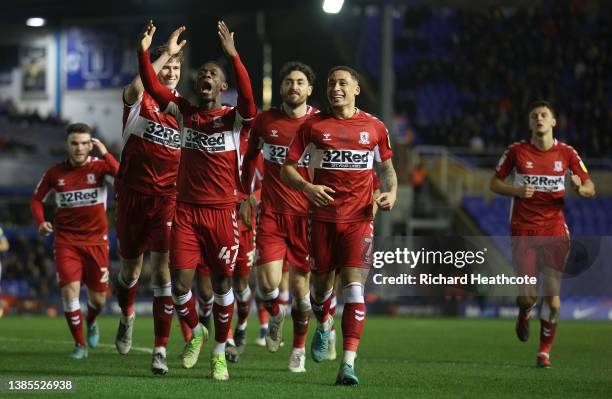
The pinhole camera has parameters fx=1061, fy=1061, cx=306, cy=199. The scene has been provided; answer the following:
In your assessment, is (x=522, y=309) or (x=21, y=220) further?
(x=21, y=220)

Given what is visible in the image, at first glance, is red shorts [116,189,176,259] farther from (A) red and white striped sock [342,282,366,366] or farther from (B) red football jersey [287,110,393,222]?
(A) red and white striped sock [342,282,366,366]

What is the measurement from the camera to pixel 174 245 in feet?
27.7

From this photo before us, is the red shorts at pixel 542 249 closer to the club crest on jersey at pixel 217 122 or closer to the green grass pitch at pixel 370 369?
the green grass pitch at pixel 370 369

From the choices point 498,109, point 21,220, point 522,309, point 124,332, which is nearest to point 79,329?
point 124,332

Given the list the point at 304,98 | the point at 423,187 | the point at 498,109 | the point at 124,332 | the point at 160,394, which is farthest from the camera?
the point at 498,109

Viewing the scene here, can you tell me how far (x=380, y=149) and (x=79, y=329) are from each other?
4.18m

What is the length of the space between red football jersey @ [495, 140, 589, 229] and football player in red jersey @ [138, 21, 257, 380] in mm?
3678

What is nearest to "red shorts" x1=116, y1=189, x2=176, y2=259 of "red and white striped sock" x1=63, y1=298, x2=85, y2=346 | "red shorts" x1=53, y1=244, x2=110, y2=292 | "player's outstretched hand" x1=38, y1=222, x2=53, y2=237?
"player's outstretched hand" x1=38, y1=222, x2=53, y2=237

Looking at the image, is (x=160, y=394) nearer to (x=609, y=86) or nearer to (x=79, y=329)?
(x=79, y=329)

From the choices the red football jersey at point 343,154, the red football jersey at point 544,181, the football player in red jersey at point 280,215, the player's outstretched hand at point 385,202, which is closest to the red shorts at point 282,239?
the football player in red jersey at point 280,215

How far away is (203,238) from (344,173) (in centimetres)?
127

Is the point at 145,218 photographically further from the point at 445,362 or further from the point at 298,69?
the point at 445,362

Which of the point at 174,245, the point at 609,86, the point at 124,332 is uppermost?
the point at 609,86

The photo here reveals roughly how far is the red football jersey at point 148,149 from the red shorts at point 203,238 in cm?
115
